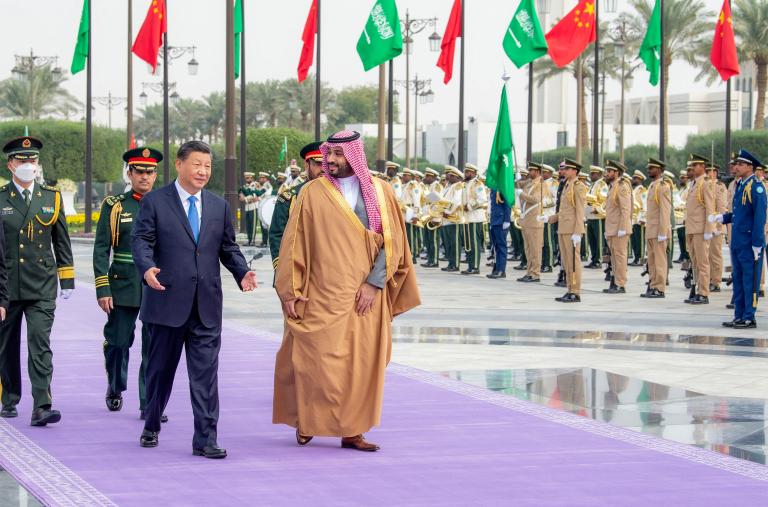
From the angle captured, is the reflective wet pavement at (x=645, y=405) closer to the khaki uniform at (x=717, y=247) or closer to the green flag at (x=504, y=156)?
the khaki uniform at (x=717, y=247)

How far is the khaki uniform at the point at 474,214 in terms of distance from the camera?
25.0 meters

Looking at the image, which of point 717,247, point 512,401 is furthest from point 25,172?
point 717,247

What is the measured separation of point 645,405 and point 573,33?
19333mm

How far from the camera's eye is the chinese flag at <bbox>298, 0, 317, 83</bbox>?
36719mm

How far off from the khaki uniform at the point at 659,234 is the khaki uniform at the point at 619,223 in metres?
0.58

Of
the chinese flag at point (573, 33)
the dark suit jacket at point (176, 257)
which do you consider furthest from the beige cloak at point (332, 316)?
the chinese flag at point (573, 33)

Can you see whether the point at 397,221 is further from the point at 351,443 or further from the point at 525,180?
the point at 525,180

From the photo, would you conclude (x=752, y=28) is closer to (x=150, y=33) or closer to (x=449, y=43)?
(x=449, y=43)

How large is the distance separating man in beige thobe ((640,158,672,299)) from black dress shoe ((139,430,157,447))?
12.6m

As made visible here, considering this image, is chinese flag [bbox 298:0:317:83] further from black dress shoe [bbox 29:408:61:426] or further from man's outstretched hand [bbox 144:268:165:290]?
man's outstretched hand [bbox 144:268:165:290]

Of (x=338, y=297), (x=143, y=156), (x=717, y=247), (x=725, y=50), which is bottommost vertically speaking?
(x=717, y=247)

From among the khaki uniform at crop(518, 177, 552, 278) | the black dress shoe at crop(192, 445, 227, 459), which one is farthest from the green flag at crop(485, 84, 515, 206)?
the black dress shoe at crop(192, 445, 227, 459)

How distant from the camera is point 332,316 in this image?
802 cm

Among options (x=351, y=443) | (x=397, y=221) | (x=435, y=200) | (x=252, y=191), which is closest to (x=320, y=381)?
(x=351, y=443)
